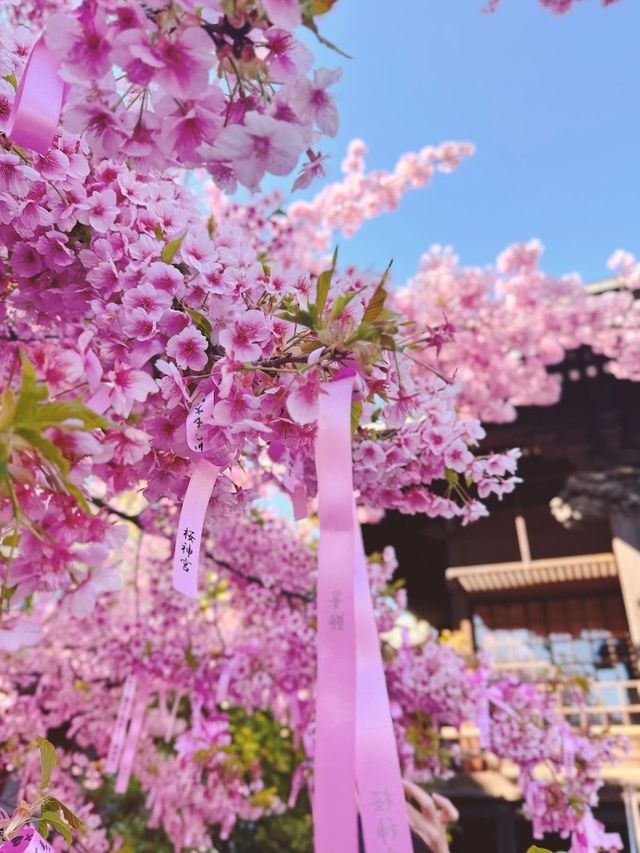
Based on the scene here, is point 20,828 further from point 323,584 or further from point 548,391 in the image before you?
point 548,391

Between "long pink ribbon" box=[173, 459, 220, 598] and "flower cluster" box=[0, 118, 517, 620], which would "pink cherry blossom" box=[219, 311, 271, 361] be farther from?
"long pink ribbon" box=[173, 459, 220, 598]

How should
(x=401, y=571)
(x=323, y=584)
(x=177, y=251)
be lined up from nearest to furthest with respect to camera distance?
(x=323, y=584)
(x=177, y=251)
(x=401, y=571)

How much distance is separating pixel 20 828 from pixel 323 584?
0.59 meters

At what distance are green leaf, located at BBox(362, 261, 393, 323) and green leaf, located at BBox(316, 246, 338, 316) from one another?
9 centimetres

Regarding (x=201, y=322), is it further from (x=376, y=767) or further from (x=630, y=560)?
(x=630, y=560)

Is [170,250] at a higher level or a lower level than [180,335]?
higher

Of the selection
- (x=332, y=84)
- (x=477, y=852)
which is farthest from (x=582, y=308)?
(x=332, y=84)

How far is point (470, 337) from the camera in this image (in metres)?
6.57

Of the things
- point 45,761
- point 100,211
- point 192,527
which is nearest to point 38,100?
point 100,211

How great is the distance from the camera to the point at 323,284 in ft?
3.58

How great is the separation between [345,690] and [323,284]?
0.64m

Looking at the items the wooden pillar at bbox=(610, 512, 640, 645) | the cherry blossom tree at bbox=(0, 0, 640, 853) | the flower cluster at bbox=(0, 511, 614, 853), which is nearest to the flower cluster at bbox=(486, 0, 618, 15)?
the cherry blossom tree at bbox=(0, 0, 640, 853)

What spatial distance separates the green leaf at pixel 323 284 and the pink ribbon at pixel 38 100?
19.9 inches

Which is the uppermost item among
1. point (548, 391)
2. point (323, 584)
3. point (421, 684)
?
point (548, 391)
